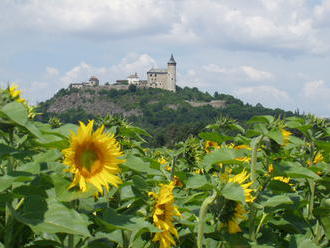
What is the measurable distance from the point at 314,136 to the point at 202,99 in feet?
564

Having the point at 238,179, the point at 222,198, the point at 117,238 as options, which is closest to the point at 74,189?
the point at 117,238

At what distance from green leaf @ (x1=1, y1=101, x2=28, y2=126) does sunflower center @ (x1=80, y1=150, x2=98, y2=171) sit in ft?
1.34

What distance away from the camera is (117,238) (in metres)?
1.95

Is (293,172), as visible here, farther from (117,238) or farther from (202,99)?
(202,99)

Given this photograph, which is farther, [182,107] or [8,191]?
[182,107]

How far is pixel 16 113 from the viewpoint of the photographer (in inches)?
54.7

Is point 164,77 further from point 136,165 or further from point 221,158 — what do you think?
point 136,165

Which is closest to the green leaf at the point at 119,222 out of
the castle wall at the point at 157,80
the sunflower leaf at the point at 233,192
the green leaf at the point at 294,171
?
the sunflower leaf at the point at 233,192

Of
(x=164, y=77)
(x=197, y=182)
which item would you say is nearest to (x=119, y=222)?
(x=197, y=182)

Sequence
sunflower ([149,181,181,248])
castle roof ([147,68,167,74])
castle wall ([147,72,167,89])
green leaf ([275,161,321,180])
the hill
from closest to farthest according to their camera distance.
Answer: sunflower ([149,181,181,248]), green leaf ([275,161,321,180]), the hill, castle wall ([147,72,167,89]), castle roof ([147,68,167,74])

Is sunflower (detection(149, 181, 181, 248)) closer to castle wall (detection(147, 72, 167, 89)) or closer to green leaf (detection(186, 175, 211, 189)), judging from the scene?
green leaf (detection(186, 175, 211, 189))

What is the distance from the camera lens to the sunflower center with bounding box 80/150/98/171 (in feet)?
5.82

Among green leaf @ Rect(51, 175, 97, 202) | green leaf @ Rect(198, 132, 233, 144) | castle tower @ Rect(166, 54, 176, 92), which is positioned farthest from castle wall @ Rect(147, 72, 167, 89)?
green leaf @ Rect(51, 175, 97, 202)

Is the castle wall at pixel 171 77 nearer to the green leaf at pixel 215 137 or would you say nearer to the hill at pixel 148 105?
the hill at pixel 148 105
